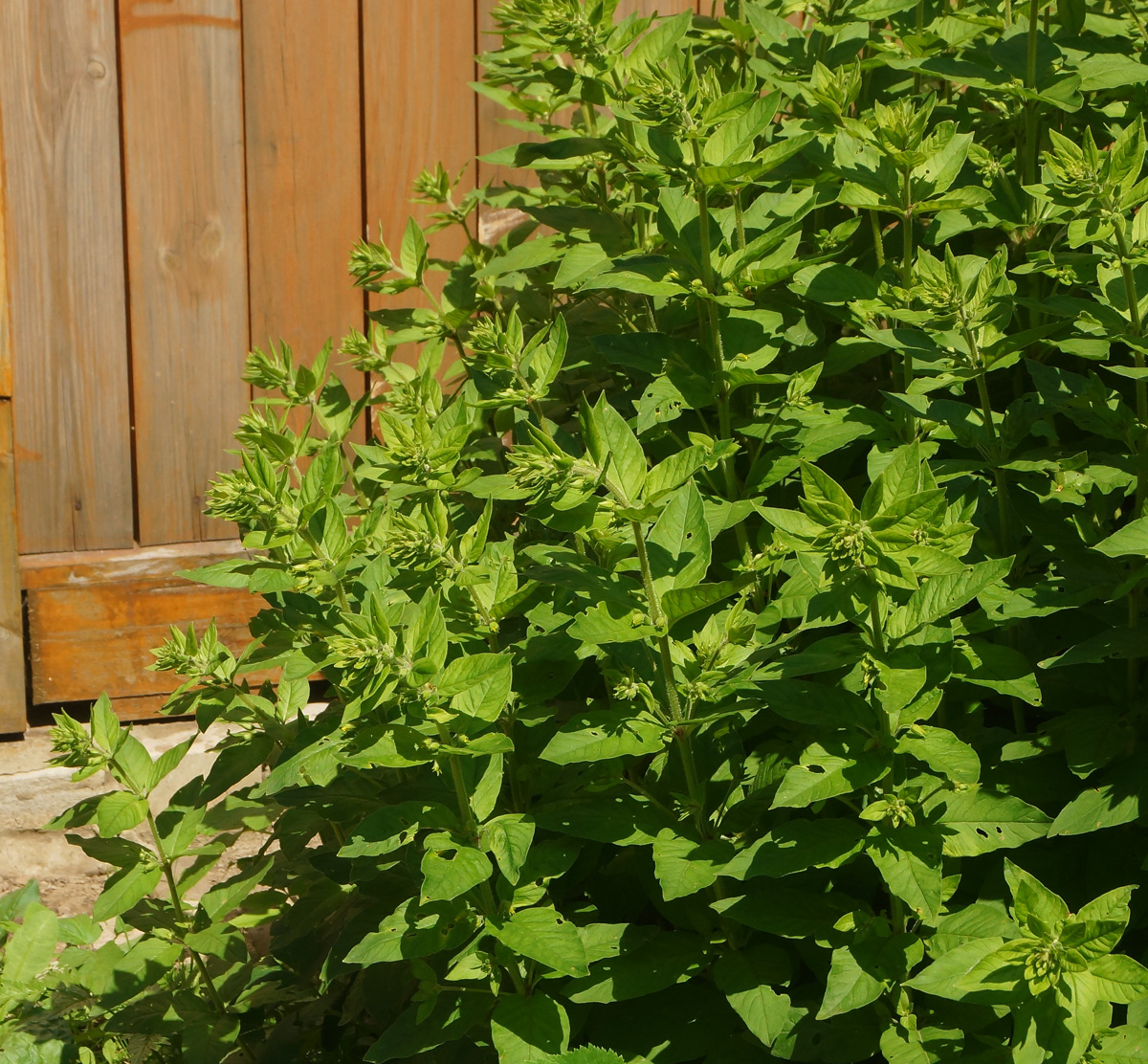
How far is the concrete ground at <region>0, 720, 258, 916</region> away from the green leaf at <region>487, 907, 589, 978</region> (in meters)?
2.22

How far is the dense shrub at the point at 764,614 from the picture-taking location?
151 cm

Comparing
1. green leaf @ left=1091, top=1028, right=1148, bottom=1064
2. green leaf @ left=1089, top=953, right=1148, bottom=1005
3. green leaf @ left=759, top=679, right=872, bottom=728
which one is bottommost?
green leaf @ left=1091, top=1028, right=1148, bottom=1064

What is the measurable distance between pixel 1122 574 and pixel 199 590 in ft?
9.14

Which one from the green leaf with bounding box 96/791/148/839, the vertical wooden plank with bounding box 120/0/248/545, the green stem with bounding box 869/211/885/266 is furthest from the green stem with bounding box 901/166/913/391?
the vertical wooden plank with bounding box 120/0/248/545

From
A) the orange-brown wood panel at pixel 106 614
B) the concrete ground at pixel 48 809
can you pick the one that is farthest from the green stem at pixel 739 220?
the concrete ground at pixel 48 809

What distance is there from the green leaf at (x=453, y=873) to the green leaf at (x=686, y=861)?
0.23 meters

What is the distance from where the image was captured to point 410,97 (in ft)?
12.2

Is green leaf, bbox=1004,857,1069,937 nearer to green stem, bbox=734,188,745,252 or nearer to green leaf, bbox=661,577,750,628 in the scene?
green leaf, bbox=661,577,750,628

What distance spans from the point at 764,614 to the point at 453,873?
56 centimetres

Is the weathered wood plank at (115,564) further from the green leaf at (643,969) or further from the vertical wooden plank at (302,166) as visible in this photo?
the green leaf at (643,969)

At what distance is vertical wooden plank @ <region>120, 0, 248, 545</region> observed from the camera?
11.5 ft

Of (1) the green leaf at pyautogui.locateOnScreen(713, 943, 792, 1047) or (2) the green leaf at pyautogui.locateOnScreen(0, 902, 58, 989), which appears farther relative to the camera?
(2) the green leaf at pyautogui.locateOnScreen(0, 902, 58, 989)

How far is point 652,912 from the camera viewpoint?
2.27 metres

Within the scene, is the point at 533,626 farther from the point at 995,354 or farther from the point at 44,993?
the point at 44,993
